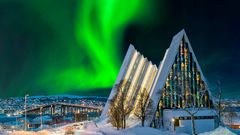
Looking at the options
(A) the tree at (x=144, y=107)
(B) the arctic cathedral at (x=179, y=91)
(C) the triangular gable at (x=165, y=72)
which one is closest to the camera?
(B) the arctic cathedral at (x=179, y=91)

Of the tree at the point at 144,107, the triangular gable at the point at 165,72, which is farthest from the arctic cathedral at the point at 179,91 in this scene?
the tree at the point at 144,107

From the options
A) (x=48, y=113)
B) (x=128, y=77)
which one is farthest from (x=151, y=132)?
(x=48, y=113)

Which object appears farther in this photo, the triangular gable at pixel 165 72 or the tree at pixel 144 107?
the triangular gable at pixel 165 72

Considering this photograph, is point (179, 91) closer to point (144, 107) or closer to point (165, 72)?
point (165, 72)

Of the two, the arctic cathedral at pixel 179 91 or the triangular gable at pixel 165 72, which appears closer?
the arctic cathedral at pixel 179 91

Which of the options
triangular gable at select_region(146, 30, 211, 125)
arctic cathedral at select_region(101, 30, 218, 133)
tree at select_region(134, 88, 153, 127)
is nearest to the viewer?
arctic cathedral at select_region(101, 30, 218, 133)

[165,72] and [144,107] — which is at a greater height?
[165,72]

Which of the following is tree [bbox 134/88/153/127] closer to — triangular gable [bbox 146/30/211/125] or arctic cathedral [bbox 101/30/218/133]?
arctic cathedral [bbox 101/30/218/133]

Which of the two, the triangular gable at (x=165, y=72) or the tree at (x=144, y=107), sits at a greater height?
the triangular gable at (x=165, y=72)

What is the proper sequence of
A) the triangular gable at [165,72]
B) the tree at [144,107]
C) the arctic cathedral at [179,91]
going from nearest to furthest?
1. the arctic cathedral at [179,91]
2. the tree at [144,107]
3. the triangular gable at [165,72]

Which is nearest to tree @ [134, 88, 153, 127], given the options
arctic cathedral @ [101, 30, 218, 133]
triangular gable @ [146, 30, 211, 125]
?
arctic cathedral @ [101, 30, 218, 133]

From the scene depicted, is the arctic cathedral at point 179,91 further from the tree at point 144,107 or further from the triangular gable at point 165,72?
the tree at point 144,107

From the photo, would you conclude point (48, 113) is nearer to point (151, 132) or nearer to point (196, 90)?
point (196, 90)

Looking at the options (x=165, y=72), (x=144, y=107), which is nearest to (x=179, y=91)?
(x=165, y=72)
